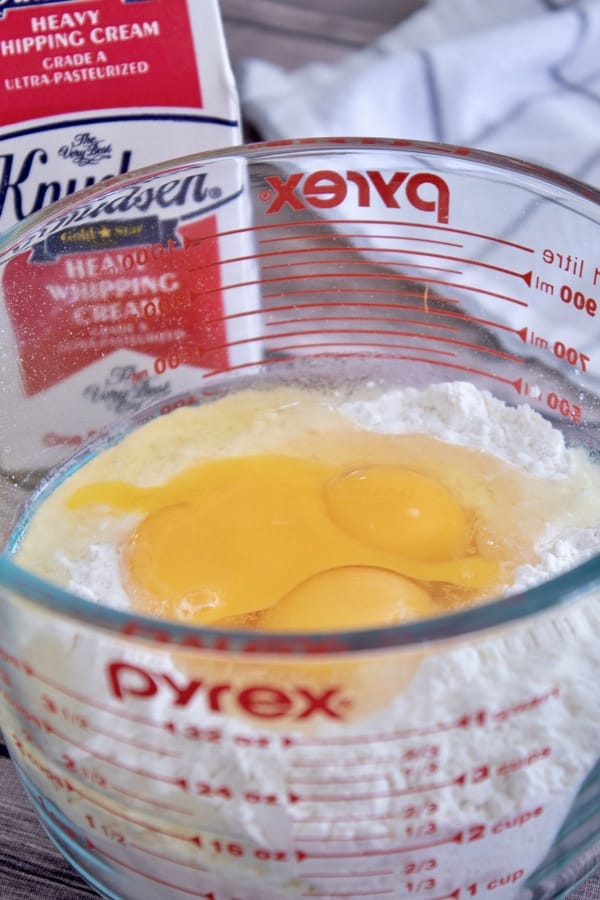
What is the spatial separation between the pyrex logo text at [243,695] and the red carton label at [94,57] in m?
0.67

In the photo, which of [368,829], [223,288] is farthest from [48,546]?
[368,829]

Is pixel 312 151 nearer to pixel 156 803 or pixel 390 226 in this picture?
pixel 390 226

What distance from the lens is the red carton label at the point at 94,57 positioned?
3.30ft

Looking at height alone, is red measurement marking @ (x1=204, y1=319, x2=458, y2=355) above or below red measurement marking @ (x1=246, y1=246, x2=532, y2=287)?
below

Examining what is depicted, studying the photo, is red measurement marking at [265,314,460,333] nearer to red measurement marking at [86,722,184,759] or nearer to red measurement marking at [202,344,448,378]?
red measurement marking at [202,344,448,378]

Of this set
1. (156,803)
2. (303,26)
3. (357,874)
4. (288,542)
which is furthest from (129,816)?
(303,26)

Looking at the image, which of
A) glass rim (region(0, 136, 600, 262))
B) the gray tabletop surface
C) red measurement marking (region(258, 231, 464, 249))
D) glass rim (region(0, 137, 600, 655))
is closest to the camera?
glass rim (region(0, 137, 600, 655))

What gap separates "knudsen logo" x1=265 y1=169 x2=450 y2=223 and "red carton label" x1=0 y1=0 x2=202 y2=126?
15 centimetres

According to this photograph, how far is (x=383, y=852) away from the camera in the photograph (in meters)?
0.59

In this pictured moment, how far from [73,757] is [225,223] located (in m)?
0.57

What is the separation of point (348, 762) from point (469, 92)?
4.22 feet

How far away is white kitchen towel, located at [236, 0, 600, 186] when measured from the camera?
1.57 metres

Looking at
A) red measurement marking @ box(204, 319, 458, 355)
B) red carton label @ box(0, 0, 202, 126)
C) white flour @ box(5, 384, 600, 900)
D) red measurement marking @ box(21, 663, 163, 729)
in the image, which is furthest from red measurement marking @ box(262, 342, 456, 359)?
red measurement marking @ box(21, 663, 163, 729)

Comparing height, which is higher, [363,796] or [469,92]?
[469,92]
